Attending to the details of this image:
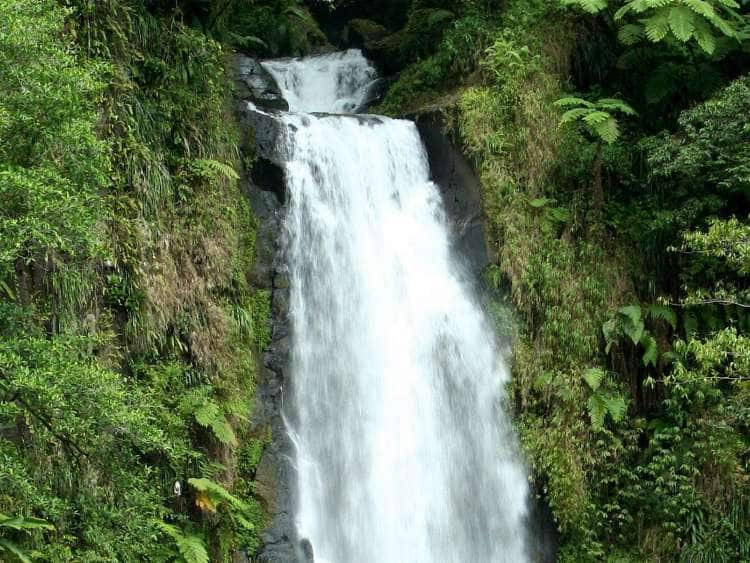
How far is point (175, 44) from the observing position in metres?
9.96

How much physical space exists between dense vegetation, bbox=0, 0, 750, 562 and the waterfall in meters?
0.60

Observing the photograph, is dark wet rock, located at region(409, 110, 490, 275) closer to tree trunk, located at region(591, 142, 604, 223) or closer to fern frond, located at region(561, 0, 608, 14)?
tree trunk, located at region(591, 142, 604, 223)

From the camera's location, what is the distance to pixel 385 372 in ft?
34.7

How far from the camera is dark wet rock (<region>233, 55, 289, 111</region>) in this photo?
42.2ft

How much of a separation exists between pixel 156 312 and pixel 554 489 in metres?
5.62

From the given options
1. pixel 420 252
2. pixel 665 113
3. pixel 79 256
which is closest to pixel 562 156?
pixel 665 113

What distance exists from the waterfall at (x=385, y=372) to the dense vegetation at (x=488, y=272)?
23.6 inches

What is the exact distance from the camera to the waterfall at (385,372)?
9.67 metres

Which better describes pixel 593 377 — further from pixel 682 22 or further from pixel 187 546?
pixel 187 546

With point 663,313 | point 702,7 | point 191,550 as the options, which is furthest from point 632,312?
point 191,550

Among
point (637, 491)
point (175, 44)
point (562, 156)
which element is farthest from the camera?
point (562, 156)

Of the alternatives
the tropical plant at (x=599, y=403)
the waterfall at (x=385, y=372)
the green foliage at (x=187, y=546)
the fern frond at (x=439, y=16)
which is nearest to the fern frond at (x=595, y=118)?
the waterfall at (x=385, y=372)

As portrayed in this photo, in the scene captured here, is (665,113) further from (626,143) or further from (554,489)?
(554,489)

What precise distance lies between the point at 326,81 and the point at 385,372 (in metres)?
7.88
